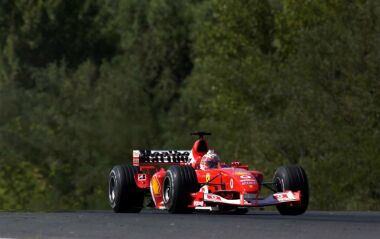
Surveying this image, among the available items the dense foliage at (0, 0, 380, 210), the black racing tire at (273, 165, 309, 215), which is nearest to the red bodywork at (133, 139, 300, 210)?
the black racing tire at (273, 165, 309, 215)

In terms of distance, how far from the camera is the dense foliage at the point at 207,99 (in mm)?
41344

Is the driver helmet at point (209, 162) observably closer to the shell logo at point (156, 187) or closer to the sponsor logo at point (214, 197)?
the shell logo at point (156, 187)

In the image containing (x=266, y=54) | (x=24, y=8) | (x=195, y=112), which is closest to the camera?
(x=266, y=54)

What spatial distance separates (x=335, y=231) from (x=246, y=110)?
3462cm

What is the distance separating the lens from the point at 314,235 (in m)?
16.2

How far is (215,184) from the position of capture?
925 inches

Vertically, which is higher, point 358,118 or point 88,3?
point 88,3

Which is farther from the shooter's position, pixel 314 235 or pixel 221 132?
pixel 221 132

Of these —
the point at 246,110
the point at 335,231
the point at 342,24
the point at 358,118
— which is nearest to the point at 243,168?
the point at 335,231

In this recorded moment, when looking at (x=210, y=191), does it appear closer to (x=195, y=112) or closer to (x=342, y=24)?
(x=342, y=24)

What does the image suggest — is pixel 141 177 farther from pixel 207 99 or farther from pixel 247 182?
pixel 207 99

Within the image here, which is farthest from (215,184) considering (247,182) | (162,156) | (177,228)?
(177,228)

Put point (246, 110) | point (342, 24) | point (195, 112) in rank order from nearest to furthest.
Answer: point (342, 24)
point (246, 110)
point (195, 112)

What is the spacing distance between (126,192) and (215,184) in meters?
2.18
